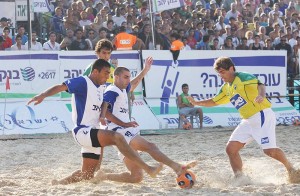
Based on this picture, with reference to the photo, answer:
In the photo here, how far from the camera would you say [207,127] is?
16547 mm

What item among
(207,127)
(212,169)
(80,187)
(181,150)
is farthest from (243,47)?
(80,187)

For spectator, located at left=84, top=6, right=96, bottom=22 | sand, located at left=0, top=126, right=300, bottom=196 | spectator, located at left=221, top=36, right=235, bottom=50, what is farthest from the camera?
spectator, located at left=84, top=6, right=96, bottom=22

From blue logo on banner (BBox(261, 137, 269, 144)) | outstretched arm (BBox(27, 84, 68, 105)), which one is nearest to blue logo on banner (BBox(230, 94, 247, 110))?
blue logo on banner (BBox(261, 137, 269, 144))

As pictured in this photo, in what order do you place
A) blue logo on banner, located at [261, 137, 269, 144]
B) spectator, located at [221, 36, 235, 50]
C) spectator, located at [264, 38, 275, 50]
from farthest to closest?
1. spectator, located at [264, 38, 275, 50]
2. spectator, located at [221, 36, 235, 50]
3. blue logo on banner, located at [261, 137, 269, 144]

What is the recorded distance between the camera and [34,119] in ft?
50.6

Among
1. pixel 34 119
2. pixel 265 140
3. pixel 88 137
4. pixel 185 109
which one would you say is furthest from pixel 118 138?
pixel 185 109

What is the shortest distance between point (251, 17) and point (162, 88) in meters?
7.11

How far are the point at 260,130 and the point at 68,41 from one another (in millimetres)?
8778

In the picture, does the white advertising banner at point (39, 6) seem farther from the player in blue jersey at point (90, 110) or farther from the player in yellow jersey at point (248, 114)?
the player in blue jersey at point (90, 110)

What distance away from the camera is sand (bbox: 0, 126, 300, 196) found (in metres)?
8.58

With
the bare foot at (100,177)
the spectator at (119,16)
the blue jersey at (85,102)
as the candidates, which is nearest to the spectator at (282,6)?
the spectator at (119,16)

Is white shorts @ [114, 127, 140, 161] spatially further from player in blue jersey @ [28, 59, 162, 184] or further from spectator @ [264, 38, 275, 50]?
spectator @ [264, 38, 275, 50]

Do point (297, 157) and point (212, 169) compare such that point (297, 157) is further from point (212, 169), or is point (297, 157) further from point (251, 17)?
point (251, 17)

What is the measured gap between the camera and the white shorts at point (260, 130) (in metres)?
9.26
